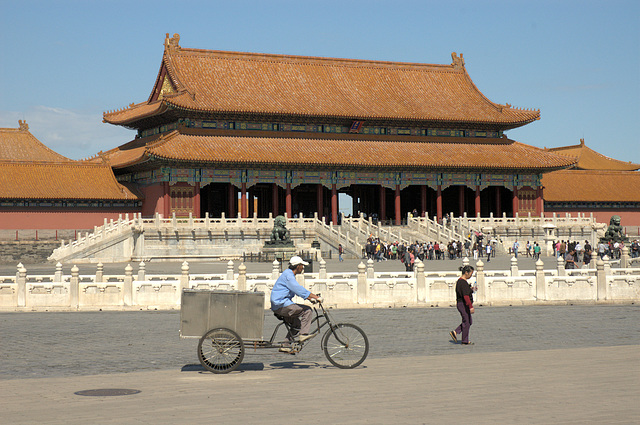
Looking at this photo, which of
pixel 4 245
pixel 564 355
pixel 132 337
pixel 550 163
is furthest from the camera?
pixel 550 163

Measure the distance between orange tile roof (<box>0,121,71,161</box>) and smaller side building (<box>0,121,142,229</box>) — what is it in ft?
18.3

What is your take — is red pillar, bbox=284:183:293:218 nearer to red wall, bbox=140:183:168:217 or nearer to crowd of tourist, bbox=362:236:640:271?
red wall, bbox=140:183:168:217

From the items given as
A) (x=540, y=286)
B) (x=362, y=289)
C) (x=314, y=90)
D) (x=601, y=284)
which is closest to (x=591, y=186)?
(x=314, y=90)

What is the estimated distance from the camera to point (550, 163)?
6494cm

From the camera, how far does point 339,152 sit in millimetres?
61938

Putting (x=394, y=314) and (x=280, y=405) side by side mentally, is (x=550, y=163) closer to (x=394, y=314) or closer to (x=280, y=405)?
(x=394, y=314)

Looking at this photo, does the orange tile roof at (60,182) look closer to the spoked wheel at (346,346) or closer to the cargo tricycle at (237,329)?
the cargo tricycle at (237,329)

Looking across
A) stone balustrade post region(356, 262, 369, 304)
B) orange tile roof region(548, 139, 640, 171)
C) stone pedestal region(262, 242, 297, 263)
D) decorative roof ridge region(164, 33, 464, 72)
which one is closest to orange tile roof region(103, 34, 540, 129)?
decorative roof ridge region(164, 33, 464, 72)

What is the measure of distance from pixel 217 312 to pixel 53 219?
44.5m

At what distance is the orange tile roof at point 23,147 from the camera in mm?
64562

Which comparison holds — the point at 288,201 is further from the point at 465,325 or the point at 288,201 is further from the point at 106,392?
the point at 106,392

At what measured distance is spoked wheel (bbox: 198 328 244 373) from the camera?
13617mm

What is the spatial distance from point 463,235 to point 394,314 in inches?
1192

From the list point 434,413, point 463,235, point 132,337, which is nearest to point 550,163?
point 463,235
